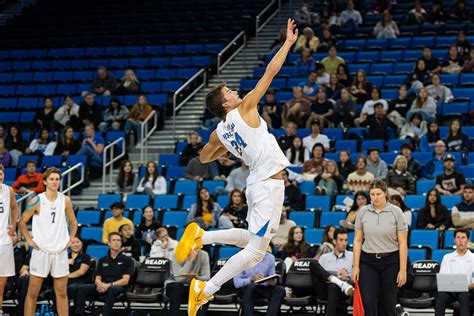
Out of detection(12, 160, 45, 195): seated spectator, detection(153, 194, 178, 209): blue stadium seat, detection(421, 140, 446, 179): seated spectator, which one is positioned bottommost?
detection(153, 194, 178, 209): blue stadium seat

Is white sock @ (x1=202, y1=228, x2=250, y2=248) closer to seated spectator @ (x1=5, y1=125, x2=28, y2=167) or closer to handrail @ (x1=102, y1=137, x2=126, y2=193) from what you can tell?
handrail @ (x1=102, y1=137, x2=126, y2=193)

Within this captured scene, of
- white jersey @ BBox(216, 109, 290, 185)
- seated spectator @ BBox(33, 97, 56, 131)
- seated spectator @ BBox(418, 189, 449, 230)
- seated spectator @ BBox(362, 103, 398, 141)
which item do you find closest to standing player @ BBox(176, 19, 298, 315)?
white jersey @ BBox(216, 109, 290, 185)

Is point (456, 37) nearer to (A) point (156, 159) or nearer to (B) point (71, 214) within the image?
(A) point (156, 159)

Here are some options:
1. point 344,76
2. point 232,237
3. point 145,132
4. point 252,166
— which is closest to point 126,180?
point 145,132

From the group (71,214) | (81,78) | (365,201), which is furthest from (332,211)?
(81,78)

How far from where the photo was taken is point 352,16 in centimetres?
2197

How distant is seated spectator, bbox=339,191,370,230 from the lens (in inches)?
554

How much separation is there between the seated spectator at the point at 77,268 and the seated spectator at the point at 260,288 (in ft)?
8.00

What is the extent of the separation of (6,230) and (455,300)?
5.72m

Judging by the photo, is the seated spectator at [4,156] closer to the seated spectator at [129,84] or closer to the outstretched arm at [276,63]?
the seated spectator at [129,84]

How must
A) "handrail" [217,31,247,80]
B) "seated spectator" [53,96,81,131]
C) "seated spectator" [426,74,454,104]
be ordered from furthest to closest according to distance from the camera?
"handrail" [217,31,247,80] < "seated spectator" [53,96,81,131] < "seated spectator" [426,74,454,104]

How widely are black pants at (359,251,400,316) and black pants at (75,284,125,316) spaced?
4.60 metres

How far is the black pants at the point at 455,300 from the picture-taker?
1176 centimetres

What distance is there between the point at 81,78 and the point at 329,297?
11790mm
